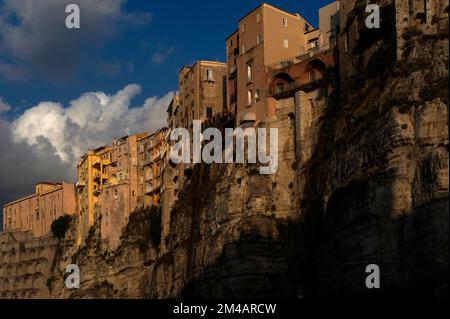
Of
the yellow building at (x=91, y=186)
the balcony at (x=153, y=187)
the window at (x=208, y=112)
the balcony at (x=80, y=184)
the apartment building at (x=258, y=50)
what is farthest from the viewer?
the balcony at (x=80, y=184)

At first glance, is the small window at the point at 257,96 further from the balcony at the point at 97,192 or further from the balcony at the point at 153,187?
the balcony at the point at 97,192

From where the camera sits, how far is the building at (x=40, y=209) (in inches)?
5094

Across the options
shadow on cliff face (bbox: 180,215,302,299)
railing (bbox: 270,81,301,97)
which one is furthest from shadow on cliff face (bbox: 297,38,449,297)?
railing (bbox: 270,81,301,97)

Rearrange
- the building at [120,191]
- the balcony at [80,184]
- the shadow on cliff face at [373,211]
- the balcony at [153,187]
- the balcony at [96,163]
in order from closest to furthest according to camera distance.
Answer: the shadow on cliff face at [373,211] → the balcony at [153,187] → the building at [120,191] → the balcony at [96,163] → the balcony at [80,184]

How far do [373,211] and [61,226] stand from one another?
79377mm

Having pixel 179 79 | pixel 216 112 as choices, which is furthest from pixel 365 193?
pixel 179 79

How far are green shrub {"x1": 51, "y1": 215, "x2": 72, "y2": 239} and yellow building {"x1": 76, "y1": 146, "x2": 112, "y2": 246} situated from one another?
5.81 meters

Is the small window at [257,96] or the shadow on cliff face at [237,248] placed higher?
the small window at [257,96]

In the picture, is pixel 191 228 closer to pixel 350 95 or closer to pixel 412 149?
pixel 350 95

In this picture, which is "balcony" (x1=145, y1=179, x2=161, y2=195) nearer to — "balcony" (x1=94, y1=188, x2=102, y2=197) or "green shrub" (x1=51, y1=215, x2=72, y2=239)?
"balcony" (x1=94, y1=188, x2=102, y2=197)

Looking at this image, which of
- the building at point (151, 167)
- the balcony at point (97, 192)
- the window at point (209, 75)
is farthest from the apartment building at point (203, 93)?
the balcony at point (97, 192)

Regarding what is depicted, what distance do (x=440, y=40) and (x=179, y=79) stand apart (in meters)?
51.0

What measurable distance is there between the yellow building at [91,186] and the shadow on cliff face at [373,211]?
5325 centimetres

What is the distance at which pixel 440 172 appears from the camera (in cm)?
4947
